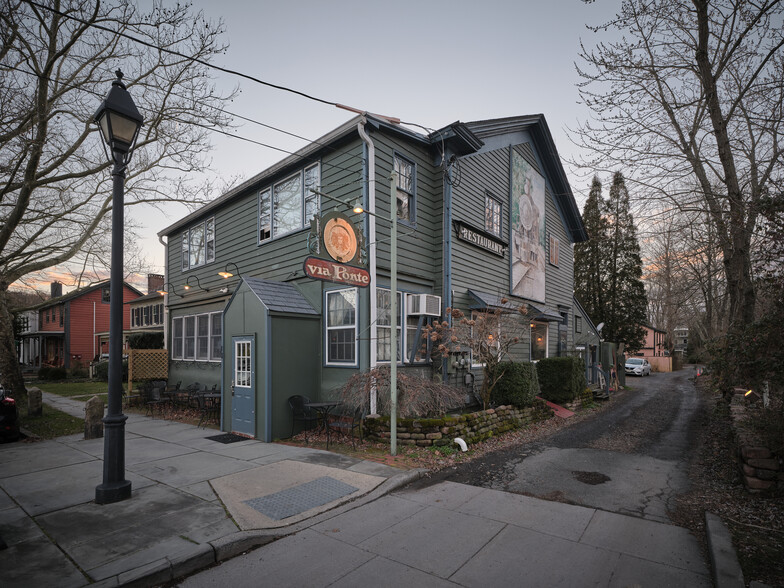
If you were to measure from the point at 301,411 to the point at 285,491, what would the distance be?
3.67 m

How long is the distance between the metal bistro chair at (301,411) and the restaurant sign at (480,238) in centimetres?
641

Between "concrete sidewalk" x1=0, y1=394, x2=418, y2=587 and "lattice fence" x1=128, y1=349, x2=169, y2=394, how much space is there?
6.91m

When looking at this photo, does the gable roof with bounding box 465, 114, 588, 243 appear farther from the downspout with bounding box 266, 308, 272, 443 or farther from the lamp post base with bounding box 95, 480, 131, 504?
the lamp post base with bounding box 95, 480, 131, 504

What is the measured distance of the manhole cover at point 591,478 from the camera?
691 centimetres

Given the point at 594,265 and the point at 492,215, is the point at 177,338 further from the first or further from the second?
the point at 594,265

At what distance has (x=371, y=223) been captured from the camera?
10141 millimetres

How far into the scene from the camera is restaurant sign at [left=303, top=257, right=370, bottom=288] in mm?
7695

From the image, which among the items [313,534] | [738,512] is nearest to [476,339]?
[738,512]

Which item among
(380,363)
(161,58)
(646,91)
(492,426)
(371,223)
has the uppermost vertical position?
(161,58)

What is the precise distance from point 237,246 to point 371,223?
6.30 metres

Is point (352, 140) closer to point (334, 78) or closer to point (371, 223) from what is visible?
point (334, 78)

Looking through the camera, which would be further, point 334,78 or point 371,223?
point 371,223

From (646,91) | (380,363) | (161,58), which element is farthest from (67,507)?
(646,91)

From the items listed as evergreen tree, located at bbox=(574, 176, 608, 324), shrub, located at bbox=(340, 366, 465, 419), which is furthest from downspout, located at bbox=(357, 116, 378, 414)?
evergreen tree, located at bbox=(574, 176, 608, 324)
